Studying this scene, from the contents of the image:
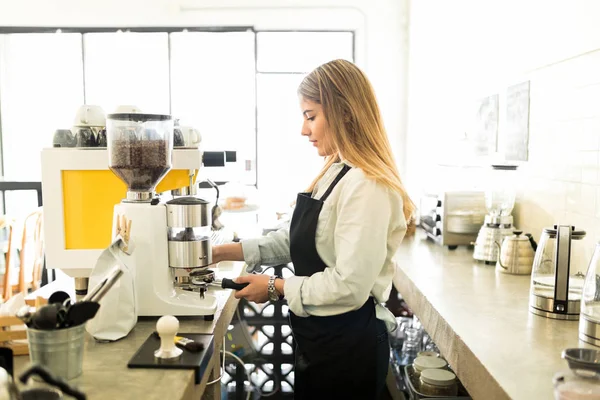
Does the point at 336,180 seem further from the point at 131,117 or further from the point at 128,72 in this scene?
the point at 128,72

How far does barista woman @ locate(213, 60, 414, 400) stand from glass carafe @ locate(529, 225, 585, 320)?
473mm

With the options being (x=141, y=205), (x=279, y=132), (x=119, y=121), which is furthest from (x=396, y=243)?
(x=279, y=132)

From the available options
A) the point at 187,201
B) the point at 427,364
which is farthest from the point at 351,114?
the point at 427,364

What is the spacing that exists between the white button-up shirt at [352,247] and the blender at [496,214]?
1.10 m

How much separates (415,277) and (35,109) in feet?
14.7

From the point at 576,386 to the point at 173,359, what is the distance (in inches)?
33.8

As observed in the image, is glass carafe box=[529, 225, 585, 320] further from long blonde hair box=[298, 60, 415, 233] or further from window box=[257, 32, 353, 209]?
window box=[257, 32, 353, 209]

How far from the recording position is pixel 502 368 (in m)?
1.41

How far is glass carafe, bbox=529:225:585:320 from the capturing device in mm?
1719

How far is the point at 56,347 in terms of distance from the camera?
116 centimetres

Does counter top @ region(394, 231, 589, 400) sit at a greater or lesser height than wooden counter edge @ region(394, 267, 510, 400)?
greater

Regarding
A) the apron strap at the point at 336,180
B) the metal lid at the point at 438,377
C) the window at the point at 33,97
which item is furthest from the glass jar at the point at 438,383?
the window at the point at 33,97

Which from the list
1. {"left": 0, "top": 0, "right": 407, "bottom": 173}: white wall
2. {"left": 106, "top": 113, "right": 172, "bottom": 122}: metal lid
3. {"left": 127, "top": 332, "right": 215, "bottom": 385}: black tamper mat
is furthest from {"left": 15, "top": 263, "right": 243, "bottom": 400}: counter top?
{"left": 0, "top": 0, "right": 407, "bottom": 173}: white wall

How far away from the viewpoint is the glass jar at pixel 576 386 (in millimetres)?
1080
